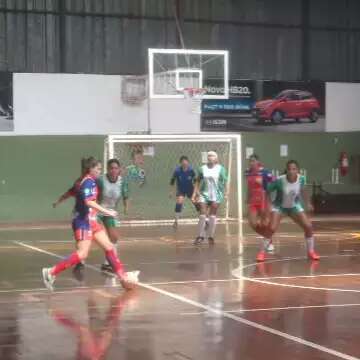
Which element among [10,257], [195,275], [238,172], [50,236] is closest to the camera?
[195,275]

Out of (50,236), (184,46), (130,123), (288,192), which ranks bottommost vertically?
(50,236)

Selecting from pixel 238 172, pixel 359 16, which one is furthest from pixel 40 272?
pixel 359 16

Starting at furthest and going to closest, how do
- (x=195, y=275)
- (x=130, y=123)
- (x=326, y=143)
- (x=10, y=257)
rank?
(x=326, y=143), (x=130, y=123), (x=10, y=257), (x=195, y=275)

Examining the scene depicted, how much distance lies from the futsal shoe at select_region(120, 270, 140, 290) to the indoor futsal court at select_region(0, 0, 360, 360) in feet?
0.57

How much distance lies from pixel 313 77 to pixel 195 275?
19.7 m

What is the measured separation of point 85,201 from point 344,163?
67.5 feet

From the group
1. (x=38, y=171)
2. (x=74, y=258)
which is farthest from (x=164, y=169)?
(x=74, y=258)

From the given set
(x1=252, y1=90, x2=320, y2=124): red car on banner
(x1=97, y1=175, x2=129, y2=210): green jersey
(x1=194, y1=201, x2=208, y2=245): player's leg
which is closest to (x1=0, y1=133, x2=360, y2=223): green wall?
(x1=252, y1=90, x2=320, y2=124): red car on banner

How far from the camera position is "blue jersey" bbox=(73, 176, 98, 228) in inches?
478

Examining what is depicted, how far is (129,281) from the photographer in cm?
1252

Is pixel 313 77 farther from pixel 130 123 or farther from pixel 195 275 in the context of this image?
pixel 195 275

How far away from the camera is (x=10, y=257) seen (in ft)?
54.7

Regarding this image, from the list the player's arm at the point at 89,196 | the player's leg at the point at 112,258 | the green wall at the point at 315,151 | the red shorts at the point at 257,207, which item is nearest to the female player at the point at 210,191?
the red shorts at the point at 257,207

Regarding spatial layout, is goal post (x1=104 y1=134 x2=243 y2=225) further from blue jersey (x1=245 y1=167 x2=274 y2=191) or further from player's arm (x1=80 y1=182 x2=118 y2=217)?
player's arm (x1=80 y1=182 x2=118 y2=217)
